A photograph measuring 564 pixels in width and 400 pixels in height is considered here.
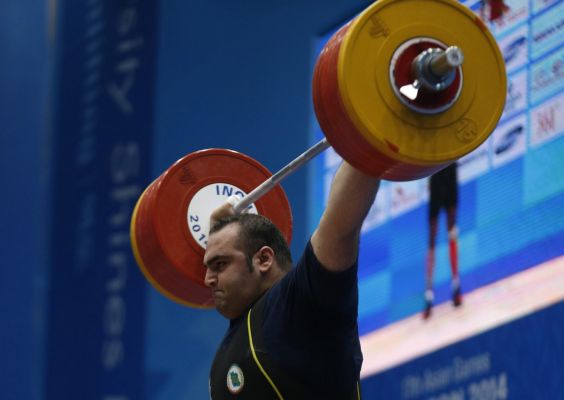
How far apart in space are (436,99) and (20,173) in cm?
425

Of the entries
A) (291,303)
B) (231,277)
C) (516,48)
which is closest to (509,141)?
(516,48)

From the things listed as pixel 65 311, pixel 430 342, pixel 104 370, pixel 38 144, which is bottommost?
pixel 430 342

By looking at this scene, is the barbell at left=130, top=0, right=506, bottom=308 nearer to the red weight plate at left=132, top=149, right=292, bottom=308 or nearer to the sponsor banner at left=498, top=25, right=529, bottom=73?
the red weight plate at left=132, top=149, right=292, bottom=308

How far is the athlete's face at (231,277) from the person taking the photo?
233 centimetres

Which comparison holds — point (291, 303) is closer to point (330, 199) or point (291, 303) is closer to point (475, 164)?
point (330, 199)

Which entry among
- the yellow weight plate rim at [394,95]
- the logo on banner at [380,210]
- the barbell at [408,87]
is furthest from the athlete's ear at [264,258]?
the logo on banner at [380,210]

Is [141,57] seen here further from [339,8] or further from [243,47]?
[339,8]

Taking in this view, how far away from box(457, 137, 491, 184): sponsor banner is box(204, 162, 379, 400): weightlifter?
1.01 meters

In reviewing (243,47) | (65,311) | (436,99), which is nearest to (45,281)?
(65,311)

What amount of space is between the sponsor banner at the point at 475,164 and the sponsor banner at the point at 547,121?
0.63ft

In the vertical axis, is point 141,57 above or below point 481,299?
above

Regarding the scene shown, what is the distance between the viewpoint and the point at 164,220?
2672mm

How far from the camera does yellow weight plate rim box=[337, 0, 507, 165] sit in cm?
173

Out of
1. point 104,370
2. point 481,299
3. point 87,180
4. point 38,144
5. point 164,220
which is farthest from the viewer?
point 38,144
